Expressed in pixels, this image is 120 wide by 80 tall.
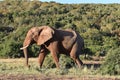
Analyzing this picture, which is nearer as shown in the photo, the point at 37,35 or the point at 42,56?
the point at 37,35

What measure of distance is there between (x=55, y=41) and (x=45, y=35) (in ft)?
1.59

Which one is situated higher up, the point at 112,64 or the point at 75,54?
the point at 112,64

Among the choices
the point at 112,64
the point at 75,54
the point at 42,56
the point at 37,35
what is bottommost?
the point at 42,56

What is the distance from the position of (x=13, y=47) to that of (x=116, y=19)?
4057cm

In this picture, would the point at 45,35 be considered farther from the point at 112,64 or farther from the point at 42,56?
the point at 112,64

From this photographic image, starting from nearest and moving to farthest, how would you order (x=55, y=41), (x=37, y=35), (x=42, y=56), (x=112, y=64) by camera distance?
1. (x=112, y=64)
2. (x=55, y=41)
3. (x=37, y=35)
4. (x=42, y=56)

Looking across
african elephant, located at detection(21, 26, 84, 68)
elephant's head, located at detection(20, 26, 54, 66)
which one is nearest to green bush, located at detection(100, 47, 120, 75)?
african elephant, located at detection(21, 26, 84, 68)

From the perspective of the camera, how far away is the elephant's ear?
19.3 metres

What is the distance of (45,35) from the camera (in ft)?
63.8

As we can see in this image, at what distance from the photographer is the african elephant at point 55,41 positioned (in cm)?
1934

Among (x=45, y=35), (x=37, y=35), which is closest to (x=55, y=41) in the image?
(x=45, y=35)

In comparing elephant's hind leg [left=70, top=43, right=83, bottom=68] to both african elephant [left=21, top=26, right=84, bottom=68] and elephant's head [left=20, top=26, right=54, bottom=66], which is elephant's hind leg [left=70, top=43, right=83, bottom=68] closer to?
african elephant [left=21, top=26, right=84, bottom=68]

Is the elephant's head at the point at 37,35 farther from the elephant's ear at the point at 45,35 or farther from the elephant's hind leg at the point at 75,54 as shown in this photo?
the elephant's hind leg at the point at 75,54

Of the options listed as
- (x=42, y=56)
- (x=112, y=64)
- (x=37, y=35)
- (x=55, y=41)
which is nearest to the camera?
(x=112, y=64)
